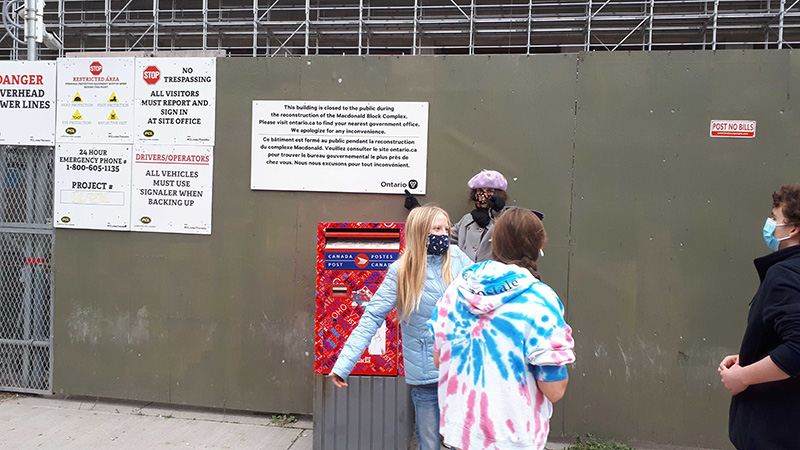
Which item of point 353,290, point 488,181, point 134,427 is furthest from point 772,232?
point 134,427

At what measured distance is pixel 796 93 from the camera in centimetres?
453

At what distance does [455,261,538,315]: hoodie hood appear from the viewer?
226 cm

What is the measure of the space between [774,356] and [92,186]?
16.4ft

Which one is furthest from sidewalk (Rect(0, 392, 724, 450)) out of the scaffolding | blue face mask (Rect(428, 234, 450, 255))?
the scaffolding

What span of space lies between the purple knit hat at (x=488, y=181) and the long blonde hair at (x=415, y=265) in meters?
1.30

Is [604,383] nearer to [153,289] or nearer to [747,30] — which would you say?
[153,289]

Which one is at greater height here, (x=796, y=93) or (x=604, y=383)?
(x=796, y=93)

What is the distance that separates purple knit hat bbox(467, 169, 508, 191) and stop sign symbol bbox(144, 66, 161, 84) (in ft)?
8.87

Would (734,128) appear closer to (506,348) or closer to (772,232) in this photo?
(772,232)

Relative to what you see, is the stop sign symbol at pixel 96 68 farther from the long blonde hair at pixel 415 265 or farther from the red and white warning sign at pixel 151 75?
the long blonde hair at pixel 415 265

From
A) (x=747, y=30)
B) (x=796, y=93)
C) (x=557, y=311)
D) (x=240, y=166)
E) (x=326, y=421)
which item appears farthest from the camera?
(x=747, y=30)

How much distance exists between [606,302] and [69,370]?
442 centimetres

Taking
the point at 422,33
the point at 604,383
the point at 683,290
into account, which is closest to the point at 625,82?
the point at 683,290

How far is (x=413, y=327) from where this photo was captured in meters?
3.29
